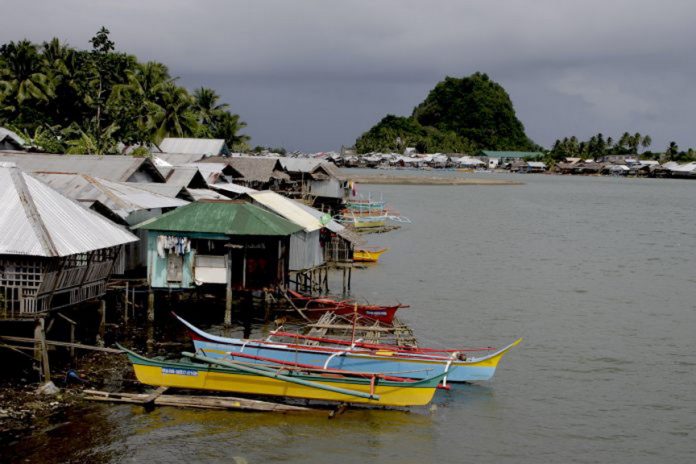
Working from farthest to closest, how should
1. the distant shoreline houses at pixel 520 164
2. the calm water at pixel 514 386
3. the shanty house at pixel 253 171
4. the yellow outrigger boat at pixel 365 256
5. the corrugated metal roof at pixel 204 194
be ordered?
the distant shoreline houses at pixel 520 164
the shanty house at pixel 253 171
the yellow outrigger boat at pixel 365 256
the corrugated metal roof at pixel 204 194
the calm water at pixel 514 386

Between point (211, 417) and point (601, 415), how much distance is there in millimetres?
9724

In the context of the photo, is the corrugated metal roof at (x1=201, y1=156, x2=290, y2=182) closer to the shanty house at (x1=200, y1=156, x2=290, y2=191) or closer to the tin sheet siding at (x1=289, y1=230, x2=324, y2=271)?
the shanty house at (x1=200, y1=156, x2=290, y2=191)

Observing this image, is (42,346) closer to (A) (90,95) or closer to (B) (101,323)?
(B) (101,323)

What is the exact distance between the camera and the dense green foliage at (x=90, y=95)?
52.0 m

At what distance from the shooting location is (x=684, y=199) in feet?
355

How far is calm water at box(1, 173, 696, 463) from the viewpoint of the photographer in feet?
51.6

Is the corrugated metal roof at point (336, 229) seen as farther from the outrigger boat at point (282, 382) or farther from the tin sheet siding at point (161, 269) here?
the outrigger boat at point (282, 382)

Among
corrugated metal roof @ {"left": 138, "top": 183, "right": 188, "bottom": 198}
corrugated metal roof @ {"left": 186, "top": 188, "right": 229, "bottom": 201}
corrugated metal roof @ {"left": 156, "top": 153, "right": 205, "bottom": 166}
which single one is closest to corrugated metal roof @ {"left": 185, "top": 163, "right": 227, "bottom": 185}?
corrugated metal roof @ {"left": 156, "top": 153, "right": 205, "bottom": 166}

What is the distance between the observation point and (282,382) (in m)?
17.0

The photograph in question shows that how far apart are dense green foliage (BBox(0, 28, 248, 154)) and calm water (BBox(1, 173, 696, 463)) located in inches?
724

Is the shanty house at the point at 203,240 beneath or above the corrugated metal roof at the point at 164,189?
beneath

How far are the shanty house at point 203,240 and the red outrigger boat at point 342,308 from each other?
8.43 feet

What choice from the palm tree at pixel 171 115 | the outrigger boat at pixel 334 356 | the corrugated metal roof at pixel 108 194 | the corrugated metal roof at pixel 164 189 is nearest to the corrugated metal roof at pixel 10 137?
Result: the corrugated metal roof at pixel 164 189

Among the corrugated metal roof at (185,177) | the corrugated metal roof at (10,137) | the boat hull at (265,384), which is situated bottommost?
the boat hull at (265,384)
